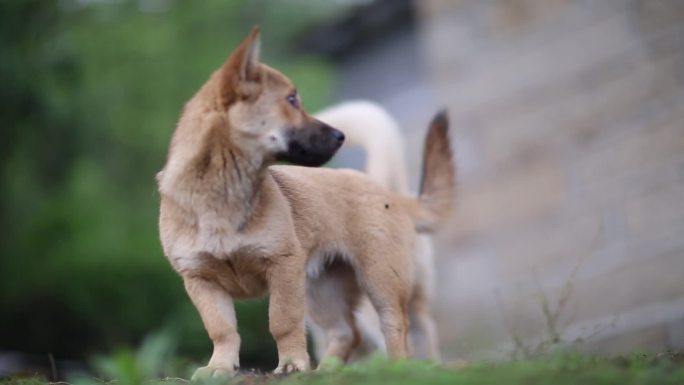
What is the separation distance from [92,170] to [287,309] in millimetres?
10926

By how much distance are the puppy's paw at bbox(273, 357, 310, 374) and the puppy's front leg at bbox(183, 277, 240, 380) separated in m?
0.21

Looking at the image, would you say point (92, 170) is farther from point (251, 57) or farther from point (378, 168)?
point (251, 57)

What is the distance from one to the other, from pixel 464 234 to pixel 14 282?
569 cm

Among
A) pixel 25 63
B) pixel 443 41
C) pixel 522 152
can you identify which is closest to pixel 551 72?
pixel 522 152

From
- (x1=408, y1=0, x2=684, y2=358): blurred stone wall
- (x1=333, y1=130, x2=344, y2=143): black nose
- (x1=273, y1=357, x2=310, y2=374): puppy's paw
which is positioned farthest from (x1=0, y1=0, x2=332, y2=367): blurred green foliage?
(x1=273, y1=357, x2=310, y2=374): puppy's paw

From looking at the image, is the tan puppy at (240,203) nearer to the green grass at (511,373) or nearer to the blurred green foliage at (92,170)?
the green grass at (511,373)

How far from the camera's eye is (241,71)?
5.75 metres

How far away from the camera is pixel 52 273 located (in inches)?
588

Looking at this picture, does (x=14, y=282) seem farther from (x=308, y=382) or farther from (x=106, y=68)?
(x=308, y=382)

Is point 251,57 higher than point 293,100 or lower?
higher

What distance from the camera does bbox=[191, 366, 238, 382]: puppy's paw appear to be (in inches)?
197

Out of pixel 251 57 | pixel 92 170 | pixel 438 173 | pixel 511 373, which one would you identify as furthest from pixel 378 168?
pixel 92 170

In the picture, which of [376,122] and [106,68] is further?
[106,68]

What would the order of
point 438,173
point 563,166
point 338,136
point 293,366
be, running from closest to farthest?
point 293,366
point 338,136
point 438,173
point 563,166
